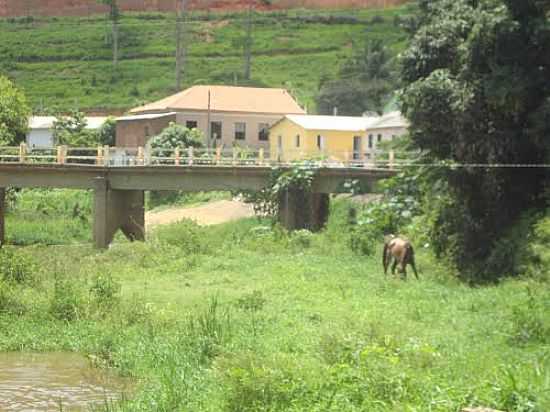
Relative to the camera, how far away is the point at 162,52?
104m

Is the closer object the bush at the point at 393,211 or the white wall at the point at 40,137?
the bush at the point at 393,211

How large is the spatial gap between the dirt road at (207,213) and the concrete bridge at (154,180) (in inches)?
291

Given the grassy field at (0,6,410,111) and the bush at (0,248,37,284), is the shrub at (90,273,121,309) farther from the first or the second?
the grassy field at (0,6,410,111)

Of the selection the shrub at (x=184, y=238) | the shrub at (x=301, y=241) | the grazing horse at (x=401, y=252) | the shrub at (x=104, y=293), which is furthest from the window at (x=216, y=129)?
the shrub at (x=104, y=293)

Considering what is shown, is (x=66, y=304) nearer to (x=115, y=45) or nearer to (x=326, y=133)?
(x=326, y=133)

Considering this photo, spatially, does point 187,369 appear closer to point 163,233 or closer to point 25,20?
point 163,233

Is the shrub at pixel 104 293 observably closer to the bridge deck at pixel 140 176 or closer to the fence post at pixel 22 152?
the bridge deck at pixel 140 176

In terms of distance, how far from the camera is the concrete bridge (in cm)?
4334

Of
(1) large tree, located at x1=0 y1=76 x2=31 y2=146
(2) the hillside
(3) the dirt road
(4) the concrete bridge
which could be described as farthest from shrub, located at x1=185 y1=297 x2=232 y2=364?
(2) the hillside

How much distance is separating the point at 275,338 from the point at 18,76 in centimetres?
8484

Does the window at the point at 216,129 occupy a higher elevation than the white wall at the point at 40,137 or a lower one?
higher

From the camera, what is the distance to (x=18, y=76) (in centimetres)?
9700

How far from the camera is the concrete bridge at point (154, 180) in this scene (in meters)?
43.3

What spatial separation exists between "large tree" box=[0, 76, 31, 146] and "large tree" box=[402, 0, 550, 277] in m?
32.5
